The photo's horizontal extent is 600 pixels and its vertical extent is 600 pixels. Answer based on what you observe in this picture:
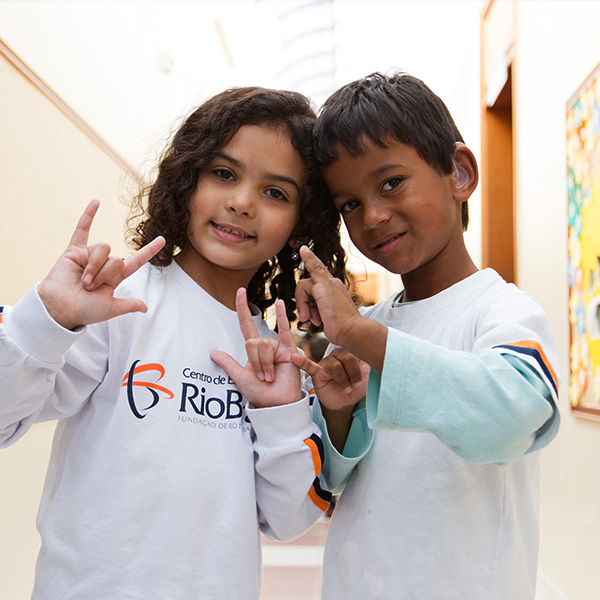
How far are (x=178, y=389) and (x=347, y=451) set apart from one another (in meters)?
0.35

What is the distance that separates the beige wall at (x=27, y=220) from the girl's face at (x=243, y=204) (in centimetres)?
83

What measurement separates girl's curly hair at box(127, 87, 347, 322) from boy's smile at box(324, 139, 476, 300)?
0.09 metres

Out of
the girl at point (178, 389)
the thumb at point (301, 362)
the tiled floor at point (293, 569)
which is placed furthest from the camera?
the tiled floor at point (293, 569)

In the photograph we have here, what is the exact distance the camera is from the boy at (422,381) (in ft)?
2.67

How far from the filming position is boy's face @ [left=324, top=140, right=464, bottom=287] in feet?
3.81

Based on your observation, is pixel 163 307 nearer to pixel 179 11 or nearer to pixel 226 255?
pixel 226 255

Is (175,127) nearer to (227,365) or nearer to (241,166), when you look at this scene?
(241,166)

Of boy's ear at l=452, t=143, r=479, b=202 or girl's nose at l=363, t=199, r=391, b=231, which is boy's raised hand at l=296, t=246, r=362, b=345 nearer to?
girl's nose at l=363, t=199, r=391, b=231

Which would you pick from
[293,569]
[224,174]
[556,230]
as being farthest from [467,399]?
[293,569]

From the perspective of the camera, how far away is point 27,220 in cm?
195

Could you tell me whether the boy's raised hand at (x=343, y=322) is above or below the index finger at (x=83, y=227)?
below

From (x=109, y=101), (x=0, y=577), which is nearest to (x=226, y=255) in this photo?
(x=0, y=577)

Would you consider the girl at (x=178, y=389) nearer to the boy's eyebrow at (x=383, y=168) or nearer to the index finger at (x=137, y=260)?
the index finger at (x=137, y=260)

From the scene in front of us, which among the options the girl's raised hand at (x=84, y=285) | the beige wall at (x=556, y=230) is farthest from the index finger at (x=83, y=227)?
the beige wall at (x=556, y=230)
